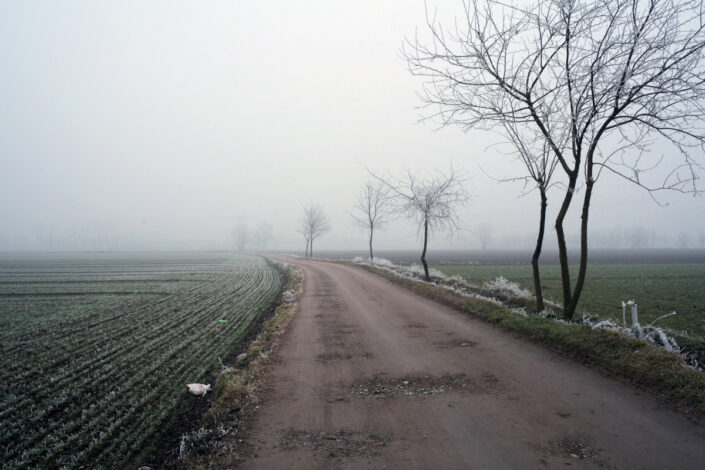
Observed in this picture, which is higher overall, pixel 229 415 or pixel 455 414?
pixel 455 414

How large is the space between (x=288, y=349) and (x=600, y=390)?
5.50 meters

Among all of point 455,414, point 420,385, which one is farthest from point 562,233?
point 455,414

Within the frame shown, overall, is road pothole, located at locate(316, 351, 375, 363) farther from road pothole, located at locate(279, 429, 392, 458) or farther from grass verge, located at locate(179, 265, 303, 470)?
road pothole, located at locate(279, 429, 392, 458)

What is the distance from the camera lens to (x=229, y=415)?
4.53 meters

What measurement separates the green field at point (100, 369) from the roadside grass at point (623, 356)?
22.4ft

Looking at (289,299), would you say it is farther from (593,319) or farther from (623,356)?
(623,356)

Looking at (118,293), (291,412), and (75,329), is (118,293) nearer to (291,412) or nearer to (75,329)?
(75,329)

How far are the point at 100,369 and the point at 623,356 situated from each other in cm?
1013

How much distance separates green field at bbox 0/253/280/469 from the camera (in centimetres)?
464

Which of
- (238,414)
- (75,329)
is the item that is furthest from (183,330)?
(238,414)

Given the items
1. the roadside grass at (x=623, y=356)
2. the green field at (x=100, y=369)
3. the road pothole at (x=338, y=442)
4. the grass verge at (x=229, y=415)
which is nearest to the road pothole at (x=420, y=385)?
the road pothole at (x=338, y=442)

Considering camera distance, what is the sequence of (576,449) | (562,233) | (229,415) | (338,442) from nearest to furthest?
(576,449) < (338,442) < (229,415) < (562,233)

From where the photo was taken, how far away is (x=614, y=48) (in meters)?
6.48

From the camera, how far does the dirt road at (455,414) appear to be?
3.30 m
